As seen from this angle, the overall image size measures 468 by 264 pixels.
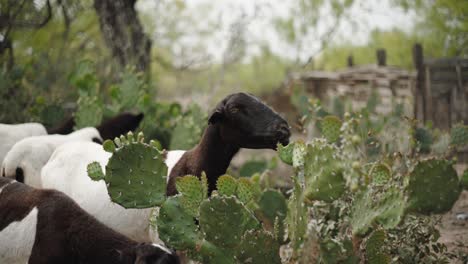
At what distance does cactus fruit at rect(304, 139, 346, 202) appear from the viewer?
134 inches

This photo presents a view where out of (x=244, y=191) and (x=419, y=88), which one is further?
(x=419, y=88)

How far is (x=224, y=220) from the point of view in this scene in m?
3.72

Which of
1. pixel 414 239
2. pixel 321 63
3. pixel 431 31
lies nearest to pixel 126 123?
pixel 414 239

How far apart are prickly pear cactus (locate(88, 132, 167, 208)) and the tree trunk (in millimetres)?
7257

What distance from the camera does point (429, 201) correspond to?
11.0 feet

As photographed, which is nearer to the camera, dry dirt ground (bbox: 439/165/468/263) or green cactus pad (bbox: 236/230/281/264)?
green cactus pad (bbox: 236/230/281/264)

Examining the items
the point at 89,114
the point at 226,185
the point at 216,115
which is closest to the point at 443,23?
the point at 89,114

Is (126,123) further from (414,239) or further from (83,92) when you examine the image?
(414,239)

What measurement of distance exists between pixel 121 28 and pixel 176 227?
8060mm

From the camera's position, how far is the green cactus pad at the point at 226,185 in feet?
13.0

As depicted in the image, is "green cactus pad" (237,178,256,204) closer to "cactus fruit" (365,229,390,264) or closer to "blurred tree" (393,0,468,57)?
"cactus fruit" (365,229,390,264)

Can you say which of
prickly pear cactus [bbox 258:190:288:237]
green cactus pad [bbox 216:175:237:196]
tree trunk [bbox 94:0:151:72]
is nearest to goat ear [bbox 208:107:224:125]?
prickly pear cactus [bbox 258:190:288:237]

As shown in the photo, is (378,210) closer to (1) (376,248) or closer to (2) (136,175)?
(1) (376,248)

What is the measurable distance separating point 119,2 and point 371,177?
8599 millimetres
